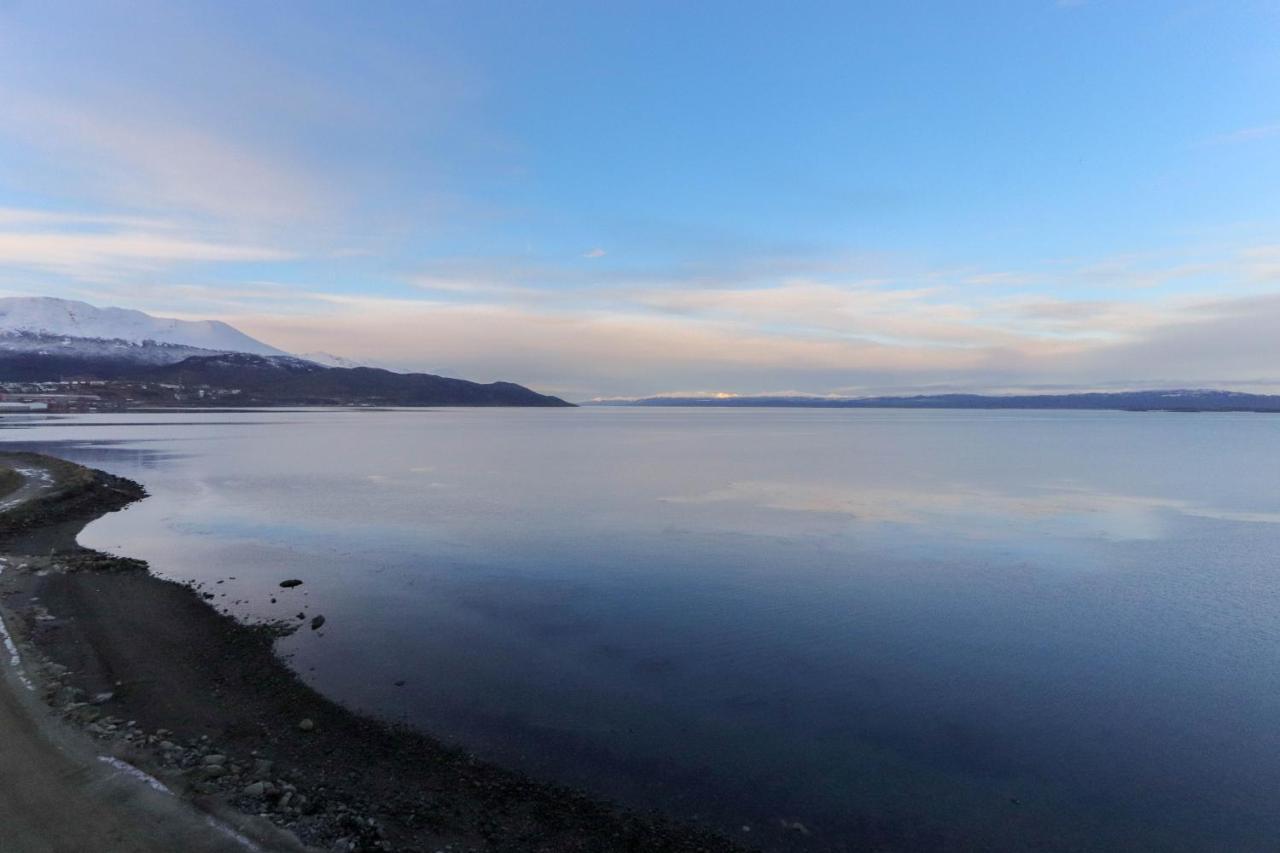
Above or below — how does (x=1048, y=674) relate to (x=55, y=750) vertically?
below

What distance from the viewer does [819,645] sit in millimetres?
11633

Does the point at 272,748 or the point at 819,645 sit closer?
the point at 272,748

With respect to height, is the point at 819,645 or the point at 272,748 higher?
the point at 272,748

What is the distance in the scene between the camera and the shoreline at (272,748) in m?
6.21

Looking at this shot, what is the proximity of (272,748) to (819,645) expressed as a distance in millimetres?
8247

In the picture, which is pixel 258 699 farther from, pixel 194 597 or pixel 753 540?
pixel 753 540

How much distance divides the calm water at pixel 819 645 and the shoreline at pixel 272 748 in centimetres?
57

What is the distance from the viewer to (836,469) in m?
41.6

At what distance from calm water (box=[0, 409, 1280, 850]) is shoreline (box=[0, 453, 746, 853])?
574 millimetres

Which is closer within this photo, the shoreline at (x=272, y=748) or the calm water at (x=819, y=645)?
the shoreline at (x=272, y=748)

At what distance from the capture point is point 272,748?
749 centimetres

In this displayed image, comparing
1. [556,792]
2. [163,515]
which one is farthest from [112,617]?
[163,515]

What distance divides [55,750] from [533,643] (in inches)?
247

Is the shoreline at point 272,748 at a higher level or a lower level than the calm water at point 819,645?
higher
